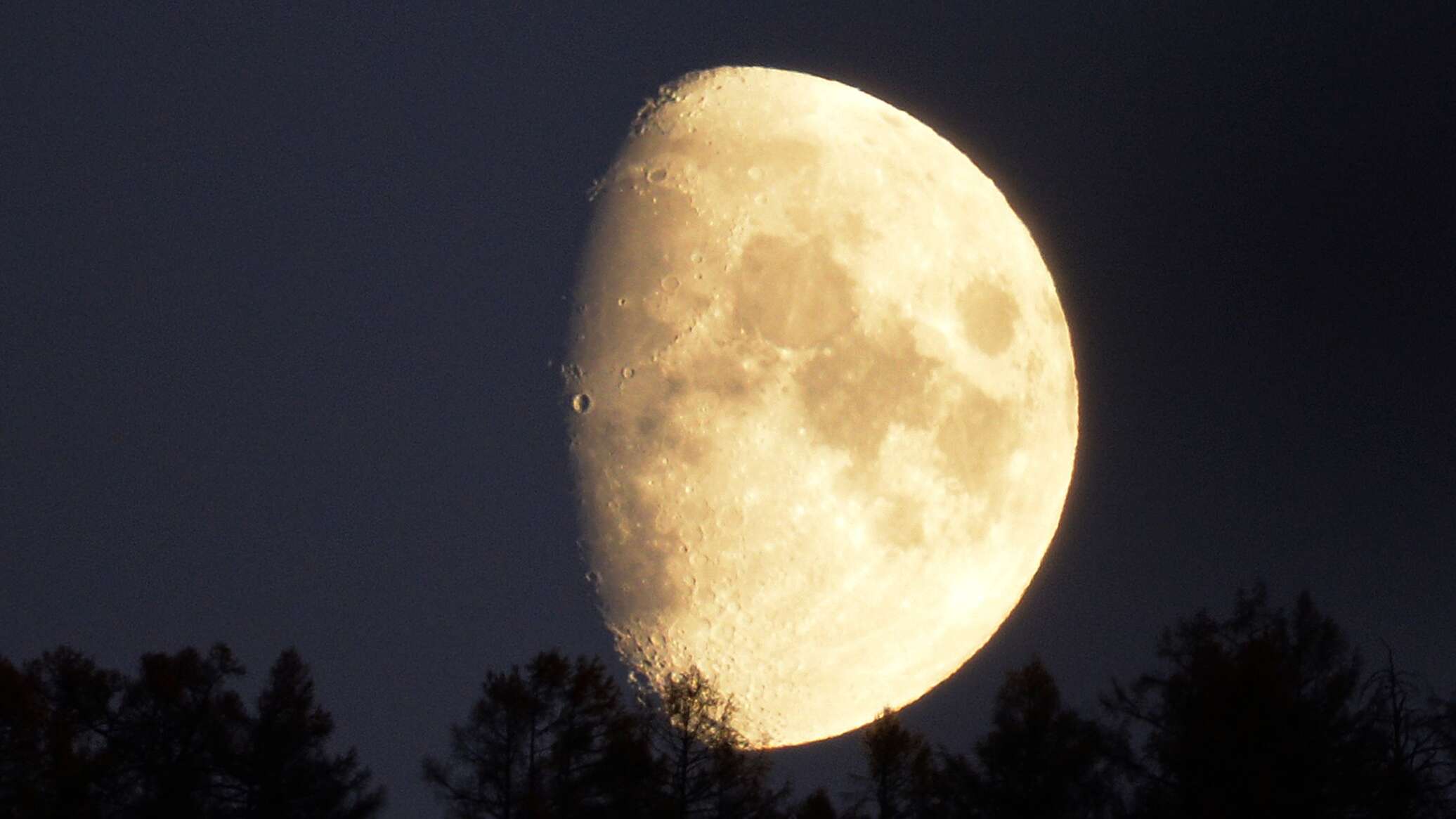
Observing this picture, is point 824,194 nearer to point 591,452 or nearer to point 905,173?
point 905,173

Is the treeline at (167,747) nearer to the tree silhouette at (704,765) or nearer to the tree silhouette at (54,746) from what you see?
the tree silhouette at (54,746)

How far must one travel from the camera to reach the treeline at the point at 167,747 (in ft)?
114

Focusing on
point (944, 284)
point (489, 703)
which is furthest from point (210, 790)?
point (944, 284)

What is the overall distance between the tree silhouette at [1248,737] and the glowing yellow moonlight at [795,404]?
6.57 metres

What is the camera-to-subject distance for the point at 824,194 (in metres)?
37.1

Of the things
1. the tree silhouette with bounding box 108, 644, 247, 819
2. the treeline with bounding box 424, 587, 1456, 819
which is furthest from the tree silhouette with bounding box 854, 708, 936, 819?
the tree silhouette with bounding box 108, 644, 247, 819

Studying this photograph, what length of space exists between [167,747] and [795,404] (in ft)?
49.2

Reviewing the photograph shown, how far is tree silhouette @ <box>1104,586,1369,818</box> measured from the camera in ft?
93.0

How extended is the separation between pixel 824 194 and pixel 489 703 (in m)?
12.4

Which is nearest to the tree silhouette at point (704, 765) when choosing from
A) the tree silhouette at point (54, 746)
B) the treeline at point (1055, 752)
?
the treeline at point (1055, 752)

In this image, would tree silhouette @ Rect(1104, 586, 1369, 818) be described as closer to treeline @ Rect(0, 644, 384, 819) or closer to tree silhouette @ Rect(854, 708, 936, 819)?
tree silhouette @ Rect(854, 708, 936, 819)

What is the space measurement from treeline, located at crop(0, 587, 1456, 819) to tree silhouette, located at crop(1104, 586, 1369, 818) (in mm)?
43

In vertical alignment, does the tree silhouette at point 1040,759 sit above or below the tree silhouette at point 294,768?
below

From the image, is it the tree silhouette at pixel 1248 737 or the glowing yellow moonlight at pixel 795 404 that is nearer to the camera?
the tree silhouette at pixel 1248 737
